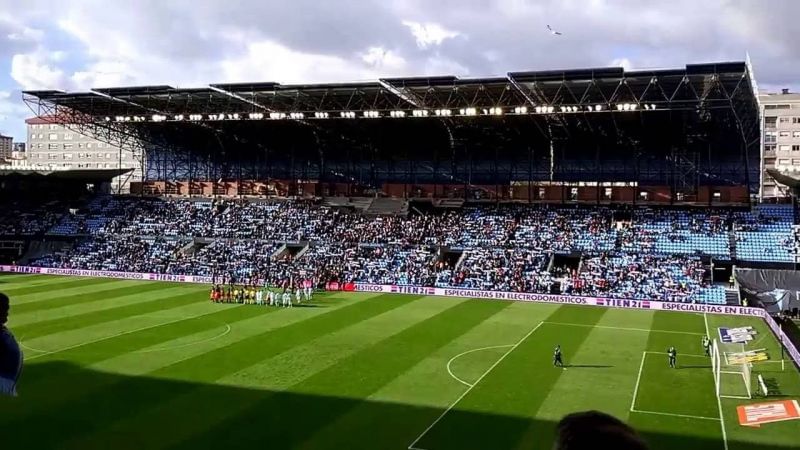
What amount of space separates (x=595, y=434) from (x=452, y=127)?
63.6 meters

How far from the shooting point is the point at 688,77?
47281mm

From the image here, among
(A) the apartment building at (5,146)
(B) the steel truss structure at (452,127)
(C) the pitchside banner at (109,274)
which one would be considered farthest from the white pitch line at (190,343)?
(A) the apartment building at (5,146)

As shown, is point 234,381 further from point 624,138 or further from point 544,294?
point 624,138

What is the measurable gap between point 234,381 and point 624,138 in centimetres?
4997

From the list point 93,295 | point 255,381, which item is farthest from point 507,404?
point 93,295

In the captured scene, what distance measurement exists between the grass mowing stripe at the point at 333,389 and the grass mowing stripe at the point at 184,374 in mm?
2267

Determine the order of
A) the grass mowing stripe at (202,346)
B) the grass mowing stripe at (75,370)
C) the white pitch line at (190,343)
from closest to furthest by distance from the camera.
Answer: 1. the grass mowing stripe at (75,370)
2. the grass mowing stripe at (202,346)
3. the white pitch line at (190,343)

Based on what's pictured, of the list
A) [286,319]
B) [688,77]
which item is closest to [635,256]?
[688,77]

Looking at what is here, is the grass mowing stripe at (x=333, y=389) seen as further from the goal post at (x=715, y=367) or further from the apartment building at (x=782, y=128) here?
the apartment building at (x=782, y=128)

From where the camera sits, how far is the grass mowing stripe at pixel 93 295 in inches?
1672

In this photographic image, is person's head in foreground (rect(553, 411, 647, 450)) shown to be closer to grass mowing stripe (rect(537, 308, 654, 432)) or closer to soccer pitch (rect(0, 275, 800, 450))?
soccer pitch (rect(0, 275, 800, 450))

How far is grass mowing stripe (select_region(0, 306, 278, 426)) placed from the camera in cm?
2239

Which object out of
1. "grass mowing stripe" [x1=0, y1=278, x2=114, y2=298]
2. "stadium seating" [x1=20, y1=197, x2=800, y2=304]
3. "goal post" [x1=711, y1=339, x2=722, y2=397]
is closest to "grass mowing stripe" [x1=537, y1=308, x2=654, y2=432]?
"goal post" [x1=711, y1=339, x2=722, y2=397]

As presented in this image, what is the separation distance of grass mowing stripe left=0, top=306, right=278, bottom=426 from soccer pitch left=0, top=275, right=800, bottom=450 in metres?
0.11
